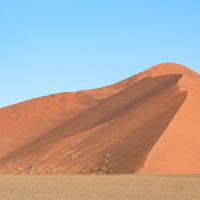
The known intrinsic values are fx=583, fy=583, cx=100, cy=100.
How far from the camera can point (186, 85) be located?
54.2 m

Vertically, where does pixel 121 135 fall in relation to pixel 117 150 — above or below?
above

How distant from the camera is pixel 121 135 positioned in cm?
4816

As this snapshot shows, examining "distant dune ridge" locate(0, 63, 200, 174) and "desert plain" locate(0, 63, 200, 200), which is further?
"distant dune ridge" locate(0, 63, 200, 174)

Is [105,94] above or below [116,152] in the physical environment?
above

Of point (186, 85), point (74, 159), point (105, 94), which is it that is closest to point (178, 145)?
point (74, 159)

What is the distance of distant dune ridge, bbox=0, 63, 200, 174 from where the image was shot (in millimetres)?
40438

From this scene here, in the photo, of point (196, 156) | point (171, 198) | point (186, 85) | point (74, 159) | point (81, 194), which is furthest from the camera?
point (186, 85)

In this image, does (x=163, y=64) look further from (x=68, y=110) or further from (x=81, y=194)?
(x=81, y=194)

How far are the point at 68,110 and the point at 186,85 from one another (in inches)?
1081

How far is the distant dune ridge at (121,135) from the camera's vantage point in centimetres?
4044

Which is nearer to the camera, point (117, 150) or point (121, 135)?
point (117, 150)

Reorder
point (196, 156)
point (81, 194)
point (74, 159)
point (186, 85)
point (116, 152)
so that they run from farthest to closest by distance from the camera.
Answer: point (186, 85)
point (74, 159)
point (116, 152)
point (196, 156)
point (81, 194)

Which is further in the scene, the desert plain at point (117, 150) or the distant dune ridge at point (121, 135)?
the distant dune ridge at point (121, 135)

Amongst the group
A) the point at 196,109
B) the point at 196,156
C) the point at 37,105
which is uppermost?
the point at 37,105
